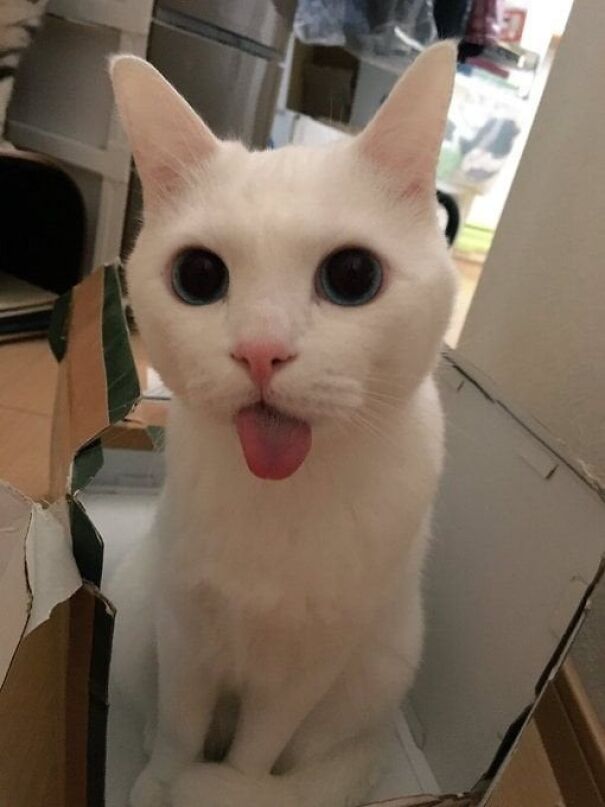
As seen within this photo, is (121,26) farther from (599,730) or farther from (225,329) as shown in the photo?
(599,730)

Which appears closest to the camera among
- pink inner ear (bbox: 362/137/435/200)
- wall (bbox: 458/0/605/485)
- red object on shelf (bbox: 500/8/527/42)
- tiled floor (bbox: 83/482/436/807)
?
pink inner ear (bbox: 362/137/435/200)

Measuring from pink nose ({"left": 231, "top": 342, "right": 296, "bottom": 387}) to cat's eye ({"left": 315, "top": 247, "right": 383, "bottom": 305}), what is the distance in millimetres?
68

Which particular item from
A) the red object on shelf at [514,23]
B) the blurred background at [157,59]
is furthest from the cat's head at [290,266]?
the red object on shelf at [514,23]

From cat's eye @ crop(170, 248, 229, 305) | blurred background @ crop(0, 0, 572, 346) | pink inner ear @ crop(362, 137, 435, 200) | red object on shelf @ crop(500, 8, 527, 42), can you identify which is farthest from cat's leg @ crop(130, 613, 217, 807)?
red object on shelf @ crop(500, 8, 527, 42)

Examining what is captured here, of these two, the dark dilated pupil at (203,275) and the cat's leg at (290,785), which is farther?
the cat's leg at (290,785)

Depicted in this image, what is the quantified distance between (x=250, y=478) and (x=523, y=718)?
275mm

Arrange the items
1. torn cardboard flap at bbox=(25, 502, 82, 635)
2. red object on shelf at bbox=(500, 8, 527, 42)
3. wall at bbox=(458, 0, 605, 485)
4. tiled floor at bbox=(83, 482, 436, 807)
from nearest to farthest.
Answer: torn cardboard flap at bbox=(25, 502, 82, 635), tiled floor at bbox=(83, 482, 436, 807), wall at bbox=(458, 0, 605, 485), red object on shelf at bbox=(500, 8, 527, 42)

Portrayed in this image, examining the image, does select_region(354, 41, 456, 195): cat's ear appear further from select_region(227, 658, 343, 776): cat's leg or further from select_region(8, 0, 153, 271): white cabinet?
select_region(8, 0, 153, 271): white cabinet

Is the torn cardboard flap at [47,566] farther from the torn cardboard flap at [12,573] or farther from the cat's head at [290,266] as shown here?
the cat's head at [290,266]

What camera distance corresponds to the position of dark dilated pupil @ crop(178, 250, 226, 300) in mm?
557

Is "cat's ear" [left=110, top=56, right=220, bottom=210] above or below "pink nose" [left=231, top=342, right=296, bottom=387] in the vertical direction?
above

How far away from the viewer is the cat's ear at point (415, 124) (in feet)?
1.82

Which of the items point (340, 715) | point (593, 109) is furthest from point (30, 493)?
point (593, 109)

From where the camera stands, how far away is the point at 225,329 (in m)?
0.52
